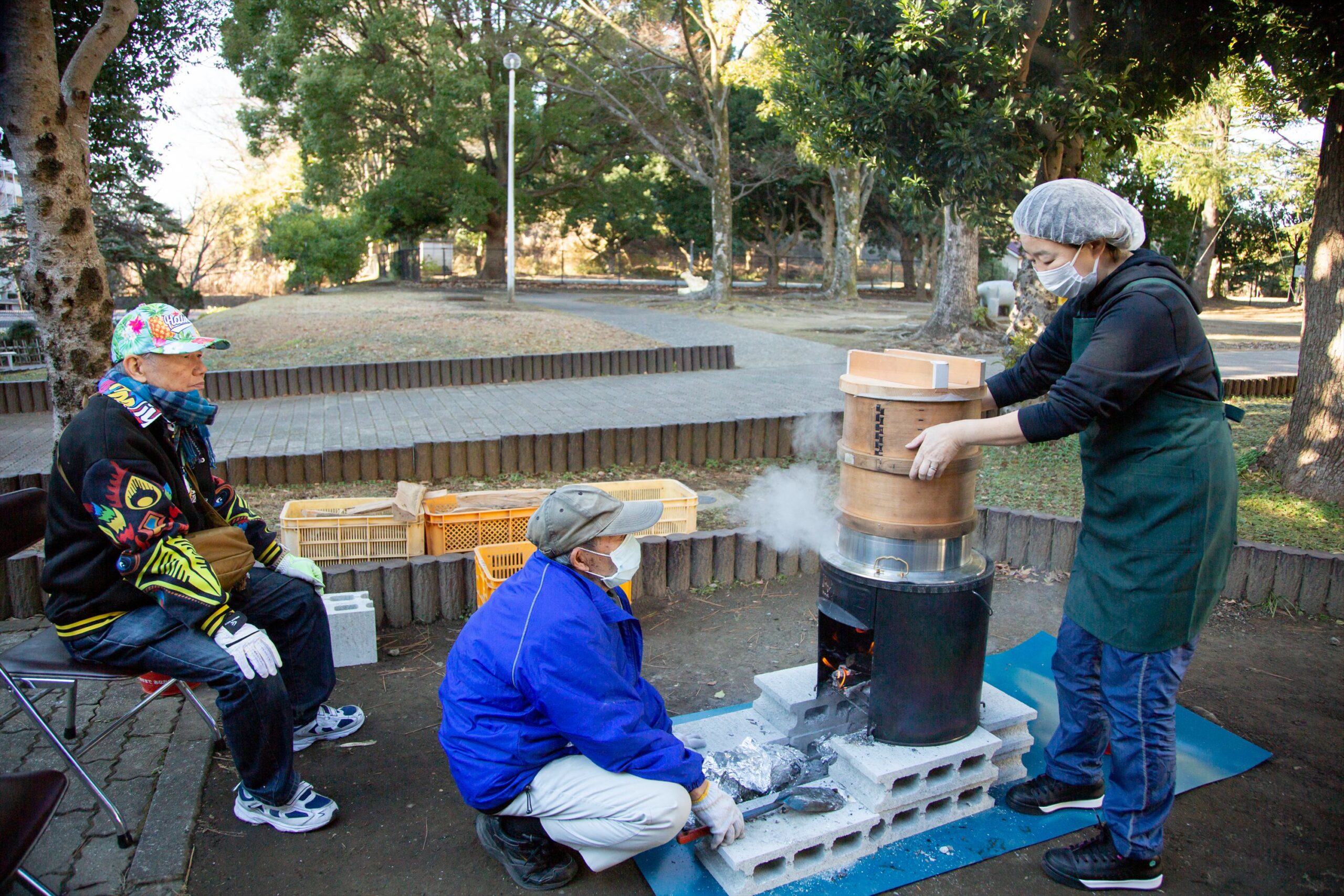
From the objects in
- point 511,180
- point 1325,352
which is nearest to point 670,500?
point 1325,352

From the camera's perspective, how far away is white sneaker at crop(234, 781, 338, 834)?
293 cm

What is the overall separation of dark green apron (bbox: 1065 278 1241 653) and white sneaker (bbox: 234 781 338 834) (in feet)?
8.52

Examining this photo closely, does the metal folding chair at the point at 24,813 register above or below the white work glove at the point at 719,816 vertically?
above

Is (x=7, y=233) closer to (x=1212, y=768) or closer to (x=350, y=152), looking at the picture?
(x=350, y=152)

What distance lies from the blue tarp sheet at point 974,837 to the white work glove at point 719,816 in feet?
0.64

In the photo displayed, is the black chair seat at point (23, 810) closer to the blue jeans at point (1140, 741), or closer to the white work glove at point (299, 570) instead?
the white work glove at point (299, 570)

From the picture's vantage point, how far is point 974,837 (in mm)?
2932

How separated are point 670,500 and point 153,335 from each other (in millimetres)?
3085

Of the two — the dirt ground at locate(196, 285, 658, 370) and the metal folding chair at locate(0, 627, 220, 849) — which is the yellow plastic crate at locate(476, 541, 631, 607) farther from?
the dirt ground at locate(196, 285, 658, 370)

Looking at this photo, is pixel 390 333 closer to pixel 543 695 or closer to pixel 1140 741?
pixel 543 695

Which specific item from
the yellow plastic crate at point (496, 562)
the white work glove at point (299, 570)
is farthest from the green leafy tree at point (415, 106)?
the white work glove at point (299, 570)

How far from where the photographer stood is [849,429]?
9.75 feet

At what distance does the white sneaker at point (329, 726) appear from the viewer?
349 centimetres

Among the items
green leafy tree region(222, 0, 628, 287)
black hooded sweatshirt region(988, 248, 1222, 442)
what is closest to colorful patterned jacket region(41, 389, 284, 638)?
black hooded sweatshirt region(988, 248, 1222, 442)
